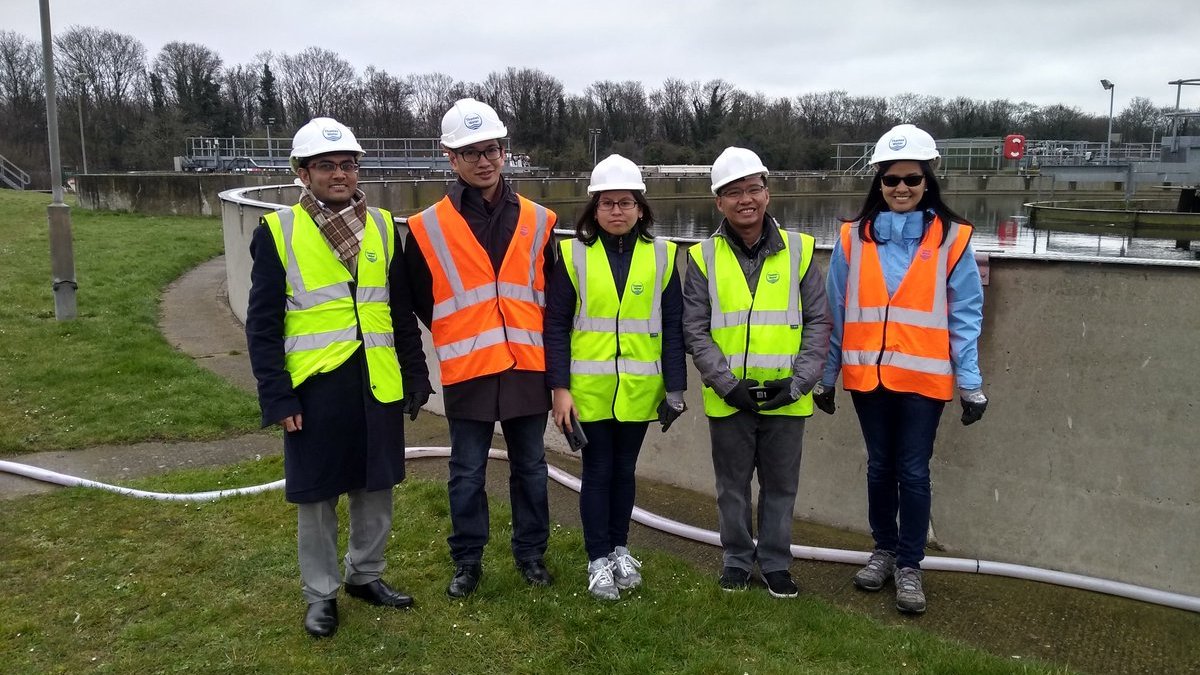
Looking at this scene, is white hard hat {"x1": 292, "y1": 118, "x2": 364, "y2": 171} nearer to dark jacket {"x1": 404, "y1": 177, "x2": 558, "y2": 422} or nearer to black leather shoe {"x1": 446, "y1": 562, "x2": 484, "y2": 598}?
dark jacket {"x1": 404, "y1": 177, "x2": 558, "y2": 422}

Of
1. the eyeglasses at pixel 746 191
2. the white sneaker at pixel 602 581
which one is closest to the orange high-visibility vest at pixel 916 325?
the eyeglasses at pixel 746 191

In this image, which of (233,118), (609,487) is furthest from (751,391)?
(233,118)

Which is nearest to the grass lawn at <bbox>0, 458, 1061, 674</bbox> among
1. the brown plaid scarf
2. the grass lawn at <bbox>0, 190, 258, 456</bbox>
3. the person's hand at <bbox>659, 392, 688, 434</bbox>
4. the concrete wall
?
the person's hand at <bbox>659, 392, 688, 434</bbox>

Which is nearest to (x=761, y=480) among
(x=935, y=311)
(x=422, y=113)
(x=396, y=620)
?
(x=935, y=311)

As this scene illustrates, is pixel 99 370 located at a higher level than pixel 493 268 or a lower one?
lower

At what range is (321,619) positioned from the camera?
11.7 feet

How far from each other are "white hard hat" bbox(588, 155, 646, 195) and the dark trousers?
102 centimetres

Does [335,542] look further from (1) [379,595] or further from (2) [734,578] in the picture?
(2) [734,578]

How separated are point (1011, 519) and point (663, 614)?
190 centimetres

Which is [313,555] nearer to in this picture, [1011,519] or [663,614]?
[663,614]

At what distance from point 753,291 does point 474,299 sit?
1.21m

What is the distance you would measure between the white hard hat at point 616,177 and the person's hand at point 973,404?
1.62 meters

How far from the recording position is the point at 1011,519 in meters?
4.34

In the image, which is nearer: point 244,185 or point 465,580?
point 465,580
